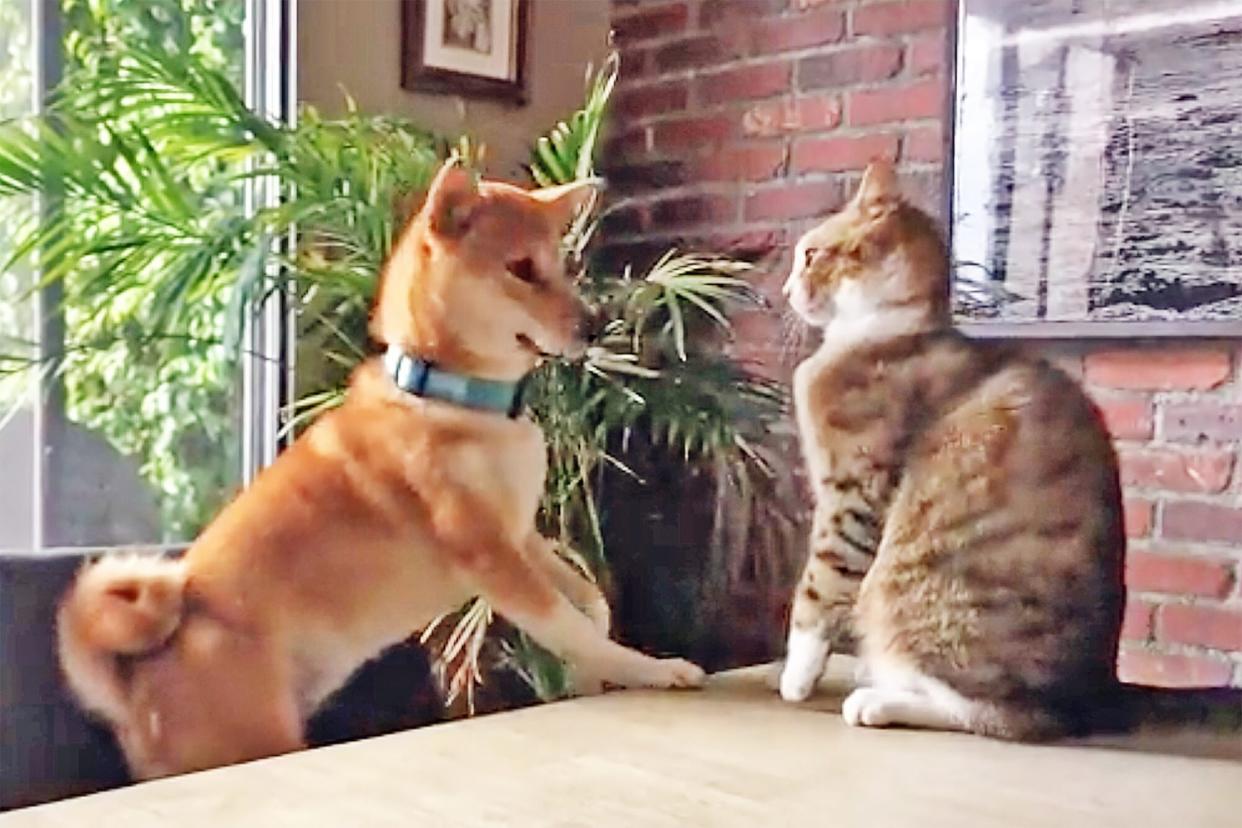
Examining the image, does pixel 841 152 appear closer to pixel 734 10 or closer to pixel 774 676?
pixel 734 10

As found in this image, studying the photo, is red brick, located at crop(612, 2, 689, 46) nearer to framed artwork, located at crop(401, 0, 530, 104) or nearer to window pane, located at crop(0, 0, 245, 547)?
framed artwork, located at crop(401, 0, 530, 104)

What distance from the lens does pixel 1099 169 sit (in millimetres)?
1701

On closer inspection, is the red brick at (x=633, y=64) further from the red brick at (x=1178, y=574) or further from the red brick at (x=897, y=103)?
the red brick at (x=1178, y=574)

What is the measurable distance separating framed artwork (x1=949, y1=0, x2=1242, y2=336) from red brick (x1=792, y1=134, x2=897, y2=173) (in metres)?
0.14

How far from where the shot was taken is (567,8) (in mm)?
2330

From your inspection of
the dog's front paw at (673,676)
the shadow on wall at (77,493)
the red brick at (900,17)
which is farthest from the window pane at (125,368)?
the red brick at (900,17)

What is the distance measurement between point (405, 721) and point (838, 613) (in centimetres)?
50

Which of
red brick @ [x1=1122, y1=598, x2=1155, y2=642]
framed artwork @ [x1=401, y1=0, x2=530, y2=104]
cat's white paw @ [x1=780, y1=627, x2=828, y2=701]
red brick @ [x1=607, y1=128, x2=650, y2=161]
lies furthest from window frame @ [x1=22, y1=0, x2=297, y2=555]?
red brick @ [x1=1122, y1=598, x2=1155, y2=642]

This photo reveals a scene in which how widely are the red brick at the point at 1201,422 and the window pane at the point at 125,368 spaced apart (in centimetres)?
108

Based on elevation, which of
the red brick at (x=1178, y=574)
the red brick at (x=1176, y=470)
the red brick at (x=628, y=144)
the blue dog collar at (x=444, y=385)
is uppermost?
the red brick at (x=628, y=144)

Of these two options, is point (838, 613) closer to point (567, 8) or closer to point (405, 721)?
point (405, 721)

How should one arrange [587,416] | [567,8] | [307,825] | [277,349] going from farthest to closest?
[567,8] < [277,349] < [587,416] < [307,825]

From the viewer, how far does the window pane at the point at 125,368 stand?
5.84 feet

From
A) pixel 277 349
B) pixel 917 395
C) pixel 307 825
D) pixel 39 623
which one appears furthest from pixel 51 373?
pixel 917 395
